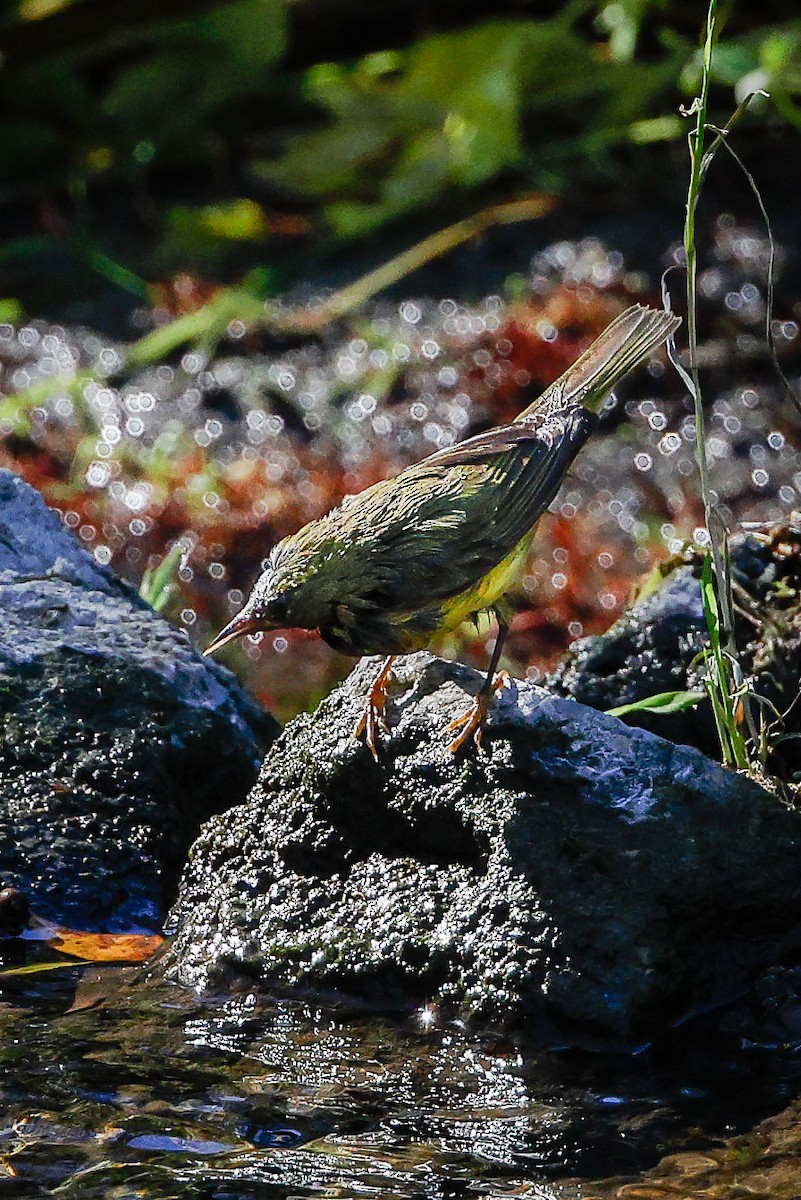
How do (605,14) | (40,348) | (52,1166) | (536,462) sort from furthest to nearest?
(40,348) → (605,14) → (536,462) → (52,1166)

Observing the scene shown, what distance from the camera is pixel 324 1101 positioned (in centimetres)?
348

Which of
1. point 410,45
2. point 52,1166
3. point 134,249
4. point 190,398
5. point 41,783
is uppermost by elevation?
point 410,45

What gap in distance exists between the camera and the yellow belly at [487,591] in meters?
4.08

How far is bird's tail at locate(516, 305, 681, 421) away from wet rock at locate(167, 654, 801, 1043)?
3.34 feet

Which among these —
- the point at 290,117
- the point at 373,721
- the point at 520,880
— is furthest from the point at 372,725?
the point at 290,117

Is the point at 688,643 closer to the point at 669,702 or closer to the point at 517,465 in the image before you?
the point at 669,702

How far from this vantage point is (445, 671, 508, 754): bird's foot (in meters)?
3.87

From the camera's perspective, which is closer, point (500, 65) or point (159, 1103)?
point (159, 1103)

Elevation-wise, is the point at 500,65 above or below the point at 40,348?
above

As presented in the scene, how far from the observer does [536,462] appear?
4430 millimetres

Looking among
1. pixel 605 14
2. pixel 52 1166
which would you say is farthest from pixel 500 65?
pixel 52 1166

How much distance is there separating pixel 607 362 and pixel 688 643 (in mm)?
850

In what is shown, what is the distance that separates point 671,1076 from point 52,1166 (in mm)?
1311

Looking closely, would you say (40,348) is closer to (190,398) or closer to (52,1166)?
(190,398)
